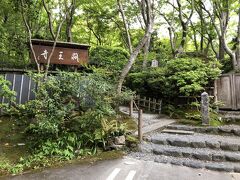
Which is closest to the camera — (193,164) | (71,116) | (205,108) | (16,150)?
(193,164)

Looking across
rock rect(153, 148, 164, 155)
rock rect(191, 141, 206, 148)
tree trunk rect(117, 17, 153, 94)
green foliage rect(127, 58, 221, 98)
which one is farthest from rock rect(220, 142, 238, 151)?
tree trunk rect(117, 17, 153, 94)

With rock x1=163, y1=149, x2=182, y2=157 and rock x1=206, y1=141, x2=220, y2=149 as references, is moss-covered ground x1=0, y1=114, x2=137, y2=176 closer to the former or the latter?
rock x1=163, y1=149, x2=182, y2=157

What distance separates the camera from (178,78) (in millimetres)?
10109

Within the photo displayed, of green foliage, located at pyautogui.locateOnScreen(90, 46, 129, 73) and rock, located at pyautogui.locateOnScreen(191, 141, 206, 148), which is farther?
green foliage, located at pyautogui.locateOnScreen(90, 46, 129, 73)

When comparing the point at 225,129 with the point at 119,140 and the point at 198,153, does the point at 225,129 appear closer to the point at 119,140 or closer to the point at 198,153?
the point at 198,153

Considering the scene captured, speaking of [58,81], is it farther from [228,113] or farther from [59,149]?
[228,113]

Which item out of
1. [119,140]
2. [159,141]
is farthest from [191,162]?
[119,140]

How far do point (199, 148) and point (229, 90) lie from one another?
478 cm

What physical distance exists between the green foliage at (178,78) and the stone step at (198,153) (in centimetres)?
351

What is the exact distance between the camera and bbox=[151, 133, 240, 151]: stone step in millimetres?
6699

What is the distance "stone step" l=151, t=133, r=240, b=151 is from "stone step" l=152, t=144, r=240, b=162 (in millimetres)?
197

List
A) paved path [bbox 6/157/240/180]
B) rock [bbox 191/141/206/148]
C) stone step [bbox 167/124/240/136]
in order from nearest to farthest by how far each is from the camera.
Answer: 1. paved path [bbox 6/157/240/180]
2. rock [bbox 191/141/206/148]
3. stone step [bbox 167/124/240/136]

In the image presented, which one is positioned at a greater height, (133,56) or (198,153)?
(133,56)

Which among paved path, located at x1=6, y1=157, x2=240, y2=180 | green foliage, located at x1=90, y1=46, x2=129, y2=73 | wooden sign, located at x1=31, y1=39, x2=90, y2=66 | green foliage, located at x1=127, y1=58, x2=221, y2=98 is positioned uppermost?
green foliage, located at x1=90, y1=46, x2=129, y2=73
